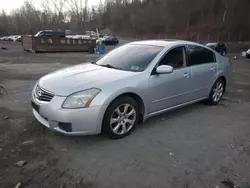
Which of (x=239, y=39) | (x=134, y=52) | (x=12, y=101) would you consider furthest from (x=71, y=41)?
(x=239, y=39)

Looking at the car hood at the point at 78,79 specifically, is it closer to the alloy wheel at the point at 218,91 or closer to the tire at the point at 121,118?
the tire at the point at 121,118

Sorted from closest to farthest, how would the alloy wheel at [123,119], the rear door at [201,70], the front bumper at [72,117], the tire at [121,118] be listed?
the front bumper at [72,117]
the tire at [121,118]
the alloy wheel at [123,119]
the rear door at [201,70]

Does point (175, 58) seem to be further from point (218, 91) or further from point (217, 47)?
point (217, 47)

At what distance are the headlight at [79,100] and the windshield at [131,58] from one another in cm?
102

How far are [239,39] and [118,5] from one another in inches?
2385

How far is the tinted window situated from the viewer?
168 inches

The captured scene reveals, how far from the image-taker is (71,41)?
2270 cm

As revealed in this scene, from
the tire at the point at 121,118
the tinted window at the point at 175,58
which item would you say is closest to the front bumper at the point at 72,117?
the tire at the point at 121,118

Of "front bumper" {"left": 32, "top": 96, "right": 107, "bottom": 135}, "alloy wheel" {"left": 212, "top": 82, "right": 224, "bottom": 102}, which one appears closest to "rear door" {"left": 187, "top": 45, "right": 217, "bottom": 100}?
"alloy wheel" {"left": 212, "top": 82, "right": 224, "bottom": 102}

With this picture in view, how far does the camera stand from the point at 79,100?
3.29 meters

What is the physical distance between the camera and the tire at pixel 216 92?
543 cm

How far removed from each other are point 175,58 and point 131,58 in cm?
85

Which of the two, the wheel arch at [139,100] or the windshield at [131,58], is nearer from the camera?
the wheel arch at [139,100]

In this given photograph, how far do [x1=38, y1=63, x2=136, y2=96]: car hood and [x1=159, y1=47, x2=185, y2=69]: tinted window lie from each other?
76cm
